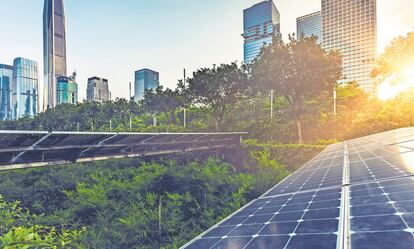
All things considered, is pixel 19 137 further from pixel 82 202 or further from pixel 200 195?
pixel 200 195

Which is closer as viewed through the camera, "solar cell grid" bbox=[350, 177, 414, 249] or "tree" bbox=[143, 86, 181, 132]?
"solar cell grid" bbox=[350, 177, 414, 249]

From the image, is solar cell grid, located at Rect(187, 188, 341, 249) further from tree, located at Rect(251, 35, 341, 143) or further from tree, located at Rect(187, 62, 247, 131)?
tree, located at Rect(187, 62, 247, 131)

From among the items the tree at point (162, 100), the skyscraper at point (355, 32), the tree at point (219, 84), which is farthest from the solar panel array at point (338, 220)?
Result: the skyscraper at point (355, 32)

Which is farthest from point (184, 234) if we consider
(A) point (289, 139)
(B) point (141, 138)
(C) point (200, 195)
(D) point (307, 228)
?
(A) point (289, 139)

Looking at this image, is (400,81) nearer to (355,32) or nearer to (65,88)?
(355,32)

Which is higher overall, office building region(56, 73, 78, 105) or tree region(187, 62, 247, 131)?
office building region(56, 73, 78, 105)

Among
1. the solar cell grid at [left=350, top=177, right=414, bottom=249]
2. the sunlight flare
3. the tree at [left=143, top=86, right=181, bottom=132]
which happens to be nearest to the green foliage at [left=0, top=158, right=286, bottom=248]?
the solar cell grid at [left=350, top=177, right=414, bottom=249]

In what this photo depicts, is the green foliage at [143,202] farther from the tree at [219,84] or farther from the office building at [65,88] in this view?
the office building at [65,88]
